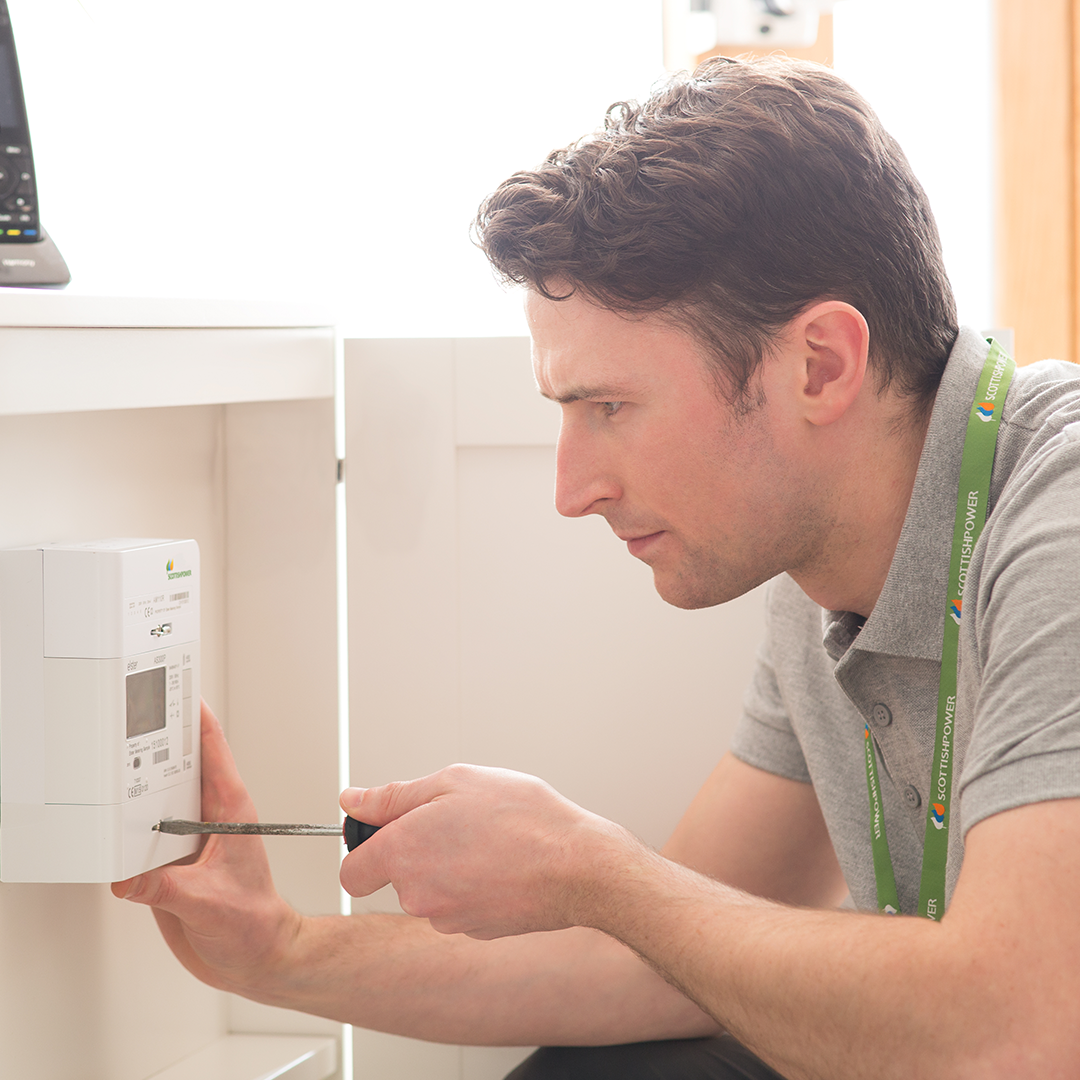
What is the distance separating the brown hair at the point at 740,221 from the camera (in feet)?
2.81

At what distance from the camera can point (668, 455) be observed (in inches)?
34.5

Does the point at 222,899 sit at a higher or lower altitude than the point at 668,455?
lower

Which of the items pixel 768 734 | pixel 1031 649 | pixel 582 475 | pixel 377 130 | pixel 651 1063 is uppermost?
pixel 377 130

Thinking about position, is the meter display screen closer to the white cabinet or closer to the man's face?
the white cabinet

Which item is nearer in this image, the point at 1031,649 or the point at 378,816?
the point at 1031,649

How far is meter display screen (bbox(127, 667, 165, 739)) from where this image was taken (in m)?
0.87

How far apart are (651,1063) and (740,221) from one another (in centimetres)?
69

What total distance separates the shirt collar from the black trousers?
39cm

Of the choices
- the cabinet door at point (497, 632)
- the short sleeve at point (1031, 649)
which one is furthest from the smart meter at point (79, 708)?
the short sleeve at point (1031, 649)

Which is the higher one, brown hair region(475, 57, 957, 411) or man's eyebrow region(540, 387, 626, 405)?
brown hair region(475, 57, 957, 411)

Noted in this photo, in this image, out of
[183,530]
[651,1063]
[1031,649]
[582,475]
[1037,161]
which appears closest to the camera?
[1031,649]

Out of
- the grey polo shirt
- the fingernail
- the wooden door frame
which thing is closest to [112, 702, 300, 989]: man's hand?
the fingernail

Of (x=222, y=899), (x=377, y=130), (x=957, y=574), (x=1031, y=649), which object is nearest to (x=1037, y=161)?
(x=377, y=130)

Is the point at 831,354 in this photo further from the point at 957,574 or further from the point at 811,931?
the point at 811,931
